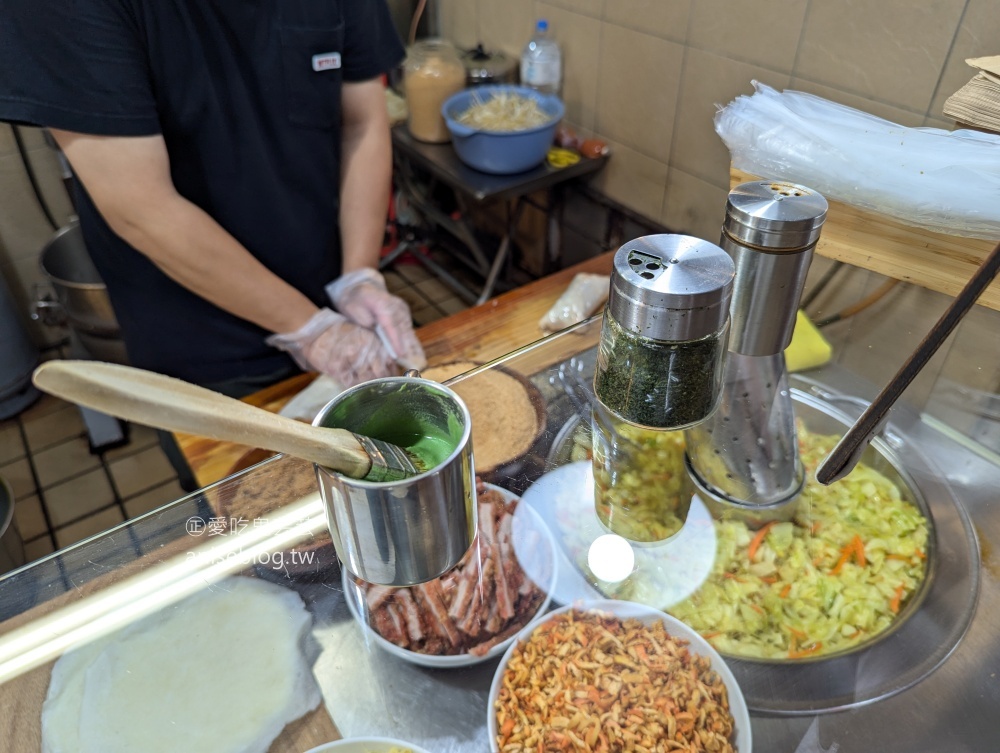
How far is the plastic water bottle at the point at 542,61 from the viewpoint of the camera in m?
2.39

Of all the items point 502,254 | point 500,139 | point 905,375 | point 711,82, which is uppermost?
point 905,375

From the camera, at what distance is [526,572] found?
0.75m

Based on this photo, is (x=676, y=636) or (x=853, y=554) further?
(x=853, y=554)

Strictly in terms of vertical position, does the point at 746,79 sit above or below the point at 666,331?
below

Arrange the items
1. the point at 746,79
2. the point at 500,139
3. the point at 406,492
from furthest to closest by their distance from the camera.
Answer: the point at 500,139, the point at 746,79, the point at 406,492

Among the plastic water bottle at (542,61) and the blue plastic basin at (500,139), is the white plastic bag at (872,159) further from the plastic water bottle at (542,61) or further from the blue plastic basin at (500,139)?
the plastic water bottle at (542,61)

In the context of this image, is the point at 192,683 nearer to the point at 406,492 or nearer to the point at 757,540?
the point at 406,492

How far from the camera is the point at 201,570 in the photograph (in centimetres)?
74

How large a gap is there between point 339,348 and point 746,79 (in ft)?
4.30

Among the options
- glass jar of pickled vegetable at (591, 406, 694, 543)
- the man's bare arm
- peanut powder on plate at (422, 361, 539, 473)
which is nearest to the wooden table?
the man's bare arm

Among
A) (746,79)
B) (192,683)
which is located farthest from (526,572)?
(746,79)

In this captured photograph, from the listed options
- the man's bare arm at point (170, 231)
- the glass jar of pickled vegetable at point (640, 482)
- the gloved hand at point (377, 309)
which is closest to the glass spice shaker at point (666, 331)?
the glass jar of pickled vegetable at point (640, 482)

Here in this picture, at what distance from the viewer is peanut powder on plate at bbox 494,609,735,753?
63 centimetres

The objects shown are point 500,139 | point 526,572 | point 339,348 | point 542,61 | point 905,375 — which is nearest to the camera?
point 905,375
